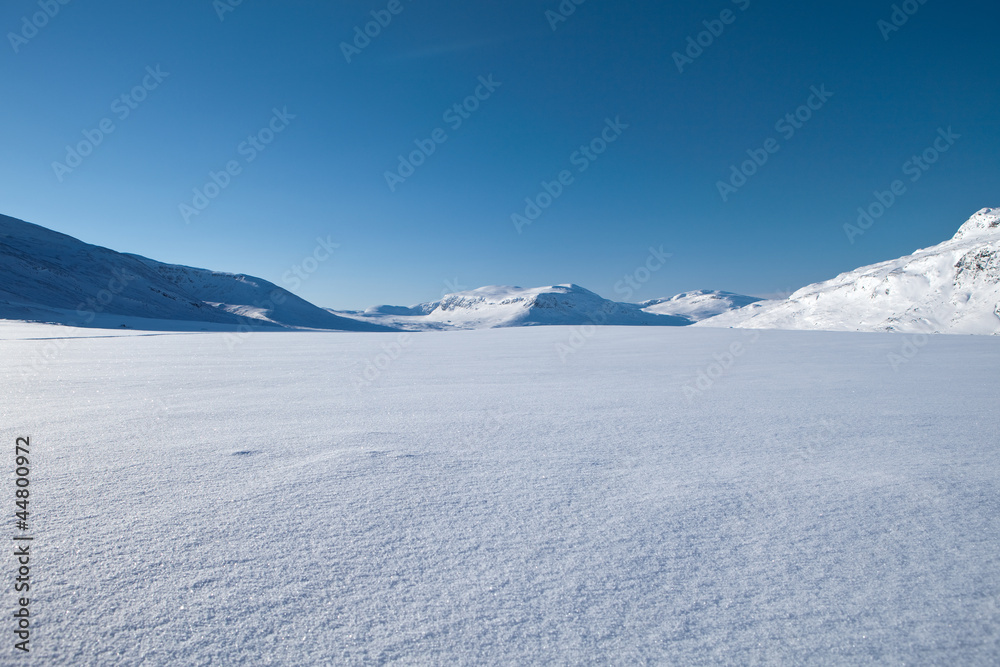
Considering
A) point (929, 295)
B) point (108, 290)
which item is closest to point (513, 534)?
point (929, 295)

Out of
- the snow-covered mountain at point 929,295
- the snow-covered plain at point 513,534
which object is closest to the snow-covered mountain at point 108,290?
the snow-covered plain at point 513,534

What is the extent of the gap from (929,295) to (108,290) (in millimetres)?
168866

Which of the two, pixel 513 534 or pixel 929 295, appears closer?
pixel 513 534

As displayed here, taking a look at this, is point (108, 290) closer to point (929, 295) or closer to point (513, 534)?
point (513, 534)

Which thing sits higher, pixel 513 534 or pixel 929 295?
pixel 929 295

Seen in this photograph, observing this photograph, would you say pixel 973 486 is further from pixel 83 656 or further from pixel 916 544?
pixel 83 656

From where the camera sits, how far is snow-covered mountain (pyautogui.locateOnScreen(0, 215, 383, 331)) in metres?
81.4

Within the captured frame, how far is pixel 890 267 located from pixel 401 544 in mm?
139899

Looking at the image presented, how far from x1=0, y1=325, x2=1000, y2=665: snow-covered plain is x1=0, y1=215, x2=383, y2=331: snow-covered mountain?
66.0m

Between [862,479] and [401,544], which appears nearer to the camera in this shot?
[401,544]

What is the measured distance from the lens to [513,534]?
1.80 metres

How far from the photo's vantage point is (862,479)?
235 cm

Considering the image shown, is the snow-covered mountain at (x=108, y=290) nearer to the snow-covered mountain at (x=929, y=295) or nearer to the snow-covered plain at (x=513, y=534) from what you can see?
the snow-covered plain at (x=513, y=534)

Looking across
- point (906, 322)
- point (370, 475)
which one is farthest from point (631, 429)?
point (906, 322)
